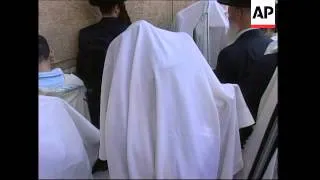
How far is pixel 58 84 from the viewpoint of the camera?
1.64 m

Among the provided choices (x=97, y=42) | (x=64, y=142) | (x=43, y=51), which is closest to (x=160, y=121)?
(x=64, y=142)

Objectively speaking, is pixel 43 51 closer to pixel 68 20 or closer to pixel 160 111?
pixel 68 20

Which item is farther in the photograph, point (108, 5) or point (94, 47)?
point (108, 5)

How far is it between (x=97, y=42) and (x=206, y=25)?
37.3 inches

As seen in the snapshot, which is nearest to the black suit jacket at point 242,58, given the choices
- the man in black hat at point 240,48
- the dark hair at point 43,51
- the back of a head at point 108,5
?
the man in black hat at point 240,48

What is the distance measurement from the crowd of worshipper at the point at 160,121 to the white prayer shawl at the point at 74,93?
2cm

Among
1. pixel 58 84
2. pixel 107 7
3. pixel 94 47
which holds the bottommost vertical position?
pixel 58 84

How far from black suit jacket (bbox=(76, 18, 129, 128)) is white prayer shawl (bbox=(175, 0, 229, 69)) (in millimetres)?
409

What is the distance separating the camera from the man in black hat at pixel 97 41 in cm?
168

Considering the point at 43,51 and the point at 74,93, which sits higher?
the point at 43,51

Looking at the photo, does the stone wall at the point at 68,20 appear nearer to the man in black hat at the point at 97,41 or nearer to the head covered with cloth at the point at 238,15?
the man in black hat at the point at 97,41

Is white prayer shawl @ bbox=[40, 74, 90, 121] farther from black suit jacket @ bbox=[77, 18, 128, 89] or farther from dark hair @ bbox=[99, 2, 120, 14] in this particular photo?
dark hair @ bbox=[99, 2, 120, 14]
